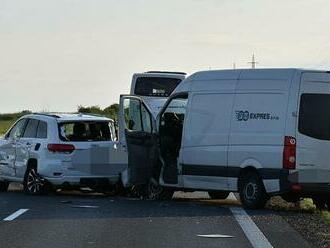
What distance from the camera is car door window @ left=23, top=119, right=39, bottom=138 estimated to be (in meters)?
17.0

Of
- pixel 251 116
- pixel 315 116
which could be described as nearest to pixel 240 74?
pixel 251 116

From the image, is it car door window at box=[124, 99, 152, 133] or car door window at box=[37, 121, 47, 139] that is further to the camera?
car door window at box=[37, 121, 47, 139]

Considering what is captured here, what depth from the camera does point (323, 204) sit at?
14711 mm

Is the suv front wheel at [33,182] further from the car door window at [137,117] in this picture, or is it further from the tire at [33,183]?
the car door window at [137,117]

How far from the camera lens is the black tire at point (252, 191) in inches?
536

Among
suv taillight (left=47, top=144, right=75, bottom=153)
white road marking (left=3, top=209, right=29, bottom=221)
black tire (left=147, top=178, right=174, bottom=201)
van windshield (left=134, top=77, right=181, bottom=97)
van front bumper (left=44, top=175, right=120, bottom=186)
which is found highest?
van windshield (left=134, top=77, right=181, bottom=97)

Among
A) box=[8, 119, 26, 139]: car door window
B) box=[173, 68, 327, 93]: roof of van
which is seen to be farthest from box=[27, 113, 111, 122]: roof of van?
box=[173, 68, 327, 93]: roof of van

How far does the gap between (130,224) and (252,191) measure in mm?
3064

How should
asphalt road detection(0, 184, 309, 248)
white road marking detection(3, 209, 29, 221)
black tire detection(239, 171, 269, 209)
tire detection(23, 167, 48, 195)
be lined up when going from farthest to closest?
tire detection(23, 167, 48, 195) → black tire detection(239, 171, 269, 209) → white road marking detection(3, 209, 29, 221) → asphalt road detection(0, 184, 309, 248)

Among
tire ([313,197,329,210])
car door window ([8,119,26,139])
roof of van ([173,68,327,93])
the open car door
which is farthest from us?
car door window ([8,119,26,139])

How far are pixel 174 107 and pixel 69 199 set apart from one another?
9.63ft

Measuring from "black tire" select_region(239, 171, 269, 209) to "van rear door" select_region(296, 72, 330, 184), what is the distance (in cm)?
81

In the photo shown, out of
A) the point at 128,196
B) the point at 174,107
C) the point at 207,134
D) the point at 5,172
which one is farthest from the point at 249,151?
the point at 5,172

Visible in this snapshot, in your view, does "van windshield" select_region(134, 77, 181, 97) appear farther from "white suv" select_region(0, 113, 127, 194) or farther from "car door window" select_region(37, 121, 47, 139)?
"car door window" select_region(37, 121, 47, 139)
